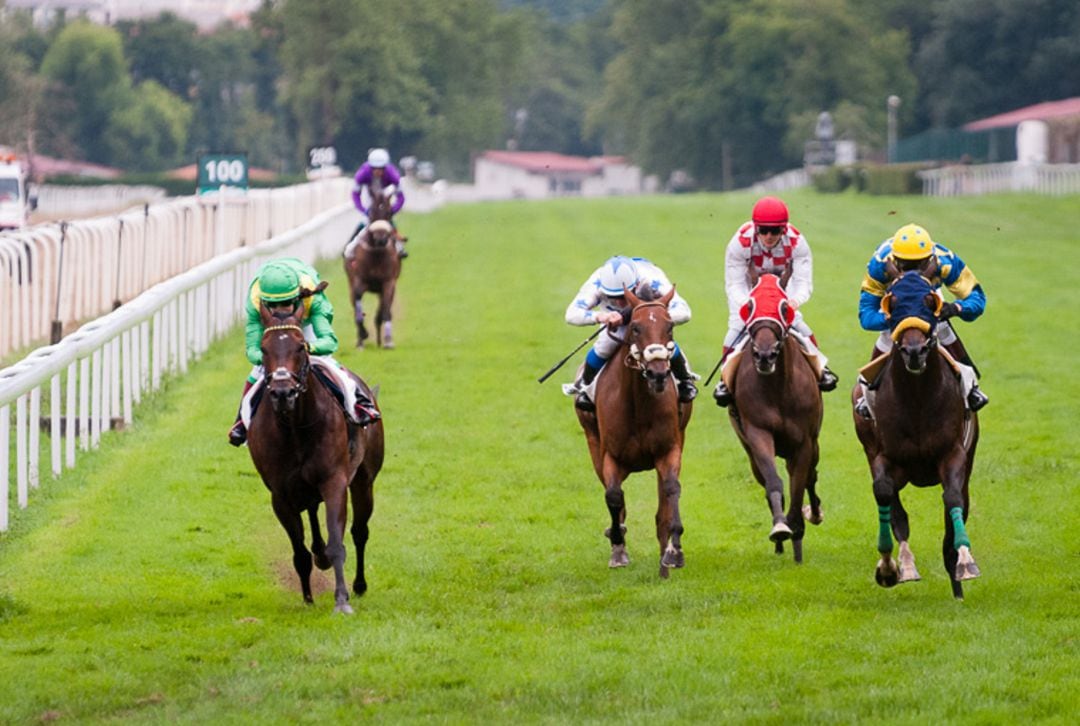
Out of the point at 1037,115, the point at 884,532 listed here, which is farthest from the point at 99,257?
the point at 1037,115

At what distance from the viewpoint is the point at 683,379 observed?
1070 centimetres

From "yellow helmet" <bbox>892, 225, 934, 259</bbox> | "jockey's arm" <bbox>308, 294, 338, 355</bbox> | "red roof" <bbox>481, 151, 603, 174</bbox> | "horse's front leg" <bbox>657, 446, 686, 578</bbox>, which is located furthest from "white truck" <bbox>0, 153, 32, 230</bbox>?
"red roof" <bbox>481, 151, 603, 174</bbox>

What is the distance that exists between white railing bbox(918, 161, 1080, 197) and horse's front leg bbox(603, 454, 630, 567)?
38.9 meters

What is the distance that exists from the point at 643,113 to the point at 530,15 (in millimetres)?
40223

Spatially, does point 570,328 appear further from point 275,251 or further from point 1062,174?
point 1062,174

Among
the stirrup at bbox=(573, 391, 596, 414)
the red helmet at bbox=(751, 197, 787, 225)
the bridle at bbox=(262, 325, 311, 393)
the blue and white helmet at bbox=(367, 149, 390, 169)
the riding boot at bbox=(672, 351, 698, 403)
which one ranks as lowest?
the stirrup at bbox=(573, 391, 596, 414)

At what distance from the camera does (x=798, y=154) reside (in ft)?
287

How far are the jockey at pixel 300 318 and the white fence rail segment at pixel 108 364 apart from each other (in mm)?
1876

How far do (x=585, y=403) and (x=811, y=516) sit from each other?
5.26ft

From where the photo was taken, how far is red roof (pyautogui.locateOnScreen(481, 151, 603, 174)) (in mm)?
128875

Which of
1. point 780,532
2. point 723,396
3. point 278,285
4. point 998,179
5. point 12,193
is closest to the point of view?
point 278,285

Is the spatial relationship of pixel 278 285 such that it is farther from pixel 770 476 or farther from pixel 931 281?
pixel 931 281

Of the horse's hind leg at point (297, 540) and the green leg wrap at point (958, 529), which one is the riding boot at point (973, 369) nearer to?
the green leg wrap at point (958, 529)

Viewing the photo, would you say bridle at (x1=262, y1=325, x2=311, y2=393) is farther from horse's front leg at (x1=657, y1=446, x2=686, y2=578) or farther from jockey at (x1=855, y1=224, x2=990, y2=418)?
jockey at (x1=855, y1=224, x2=990, y2=418)
